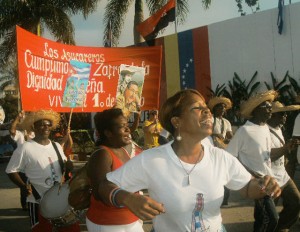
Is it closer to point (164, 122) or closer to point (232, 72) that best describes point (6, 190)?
point (232, 72)

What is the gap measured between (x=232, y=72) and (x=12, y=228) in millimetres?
9337

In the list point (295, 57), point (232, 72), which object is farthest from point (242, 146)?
point (232, 72)

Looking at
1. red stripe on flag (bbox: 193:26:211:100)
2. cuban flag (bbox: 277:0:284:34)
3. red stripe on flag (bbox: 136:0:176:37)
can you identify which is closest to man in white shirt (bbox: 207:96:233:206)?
cuban flag (bbox: 277:0:284:34)

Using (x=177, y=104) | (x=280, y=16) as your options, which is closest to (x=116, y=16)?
(x=280, y=16)

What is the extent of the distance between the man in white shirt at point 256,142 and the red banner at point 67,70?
245cm

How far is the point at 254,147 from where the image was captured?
522 centimetres

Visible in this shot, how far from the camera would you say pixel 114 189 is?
2.47 meters

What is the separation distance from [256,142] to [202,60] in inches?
421

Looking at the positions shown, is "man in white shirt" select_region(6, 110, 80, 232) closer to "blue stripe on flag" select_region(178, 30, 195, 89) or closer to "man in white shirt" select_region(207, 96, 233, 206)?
"man in white shirt" select_region(207, 96, 233, 206)

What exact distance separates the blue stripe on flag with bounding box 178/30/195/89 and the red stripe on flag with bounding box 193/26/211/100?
173mm

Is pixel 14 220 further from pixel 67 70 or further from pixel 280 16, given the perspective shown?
pixel 280 16

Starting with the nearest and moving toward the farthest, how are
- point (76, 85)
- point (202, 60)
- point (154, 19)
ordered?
point (76, 85) → point (154, 19) → point (202, 60)

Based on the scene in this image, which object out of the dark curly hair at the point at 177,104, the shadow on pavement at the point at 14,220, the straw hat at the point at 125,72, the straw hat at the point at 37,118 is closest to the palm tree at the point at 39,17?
the shadow on pavement at the point at 14,220

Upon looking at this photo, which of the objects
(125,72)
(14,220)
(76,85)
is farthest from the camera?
(14,220)
